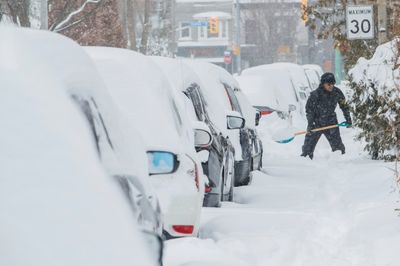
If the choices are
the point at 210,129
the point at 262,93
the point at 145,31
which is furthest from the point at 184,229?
the point at 145,31

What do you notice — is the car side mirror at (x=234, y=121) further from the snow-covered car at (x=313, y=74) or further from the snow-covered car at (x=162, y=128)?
the snow-covered car at (x=313, y=74)

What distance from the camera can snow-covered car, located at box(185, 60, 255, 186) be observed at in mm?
10453

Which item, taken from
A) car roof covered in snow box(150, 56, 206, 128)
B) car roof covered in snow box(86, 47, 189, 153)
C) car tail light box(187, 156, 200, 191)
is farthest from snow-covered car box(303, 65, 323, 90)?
car tail light box(187, 156, 200, 191)

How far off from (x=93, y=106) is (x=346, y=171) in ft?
39.4

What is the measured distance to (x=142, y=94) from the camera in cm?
656

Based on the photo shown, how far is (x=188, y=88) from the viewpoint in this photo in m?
9.21

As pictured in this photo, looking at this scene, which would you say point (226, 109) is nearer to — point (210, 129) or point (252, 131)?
point (252, 131)

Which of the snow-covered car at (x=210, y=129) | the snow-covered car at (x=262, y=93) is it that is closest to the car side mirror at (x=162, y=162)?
the snow-covered car at (x=210, y=129)

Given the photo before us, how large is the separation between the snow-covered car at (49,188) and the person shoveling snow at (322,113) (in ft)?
49.2

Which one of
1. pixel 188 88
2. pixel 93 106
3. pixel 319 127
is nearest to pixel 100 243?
pixel 93 106

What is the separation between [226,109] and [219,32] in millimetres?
73214

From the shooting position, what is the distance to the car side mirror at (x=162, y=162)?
5.93 m

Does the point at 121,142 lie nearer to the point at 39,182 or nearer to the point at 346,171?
the point at 39,182

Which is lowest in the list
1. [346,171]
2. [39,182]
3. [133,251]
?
[346,171]
